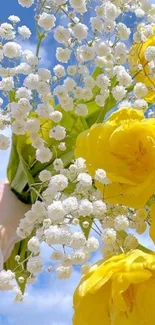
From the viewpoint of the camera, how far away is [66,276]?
1.62 ft

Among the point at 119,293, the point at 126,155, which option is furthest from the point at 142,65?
the point at 119,293

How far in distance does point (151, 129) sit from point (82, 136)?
0.19ft

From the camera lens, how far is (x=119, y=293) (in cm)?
37

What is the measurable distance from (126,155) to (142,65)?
0.17 meters

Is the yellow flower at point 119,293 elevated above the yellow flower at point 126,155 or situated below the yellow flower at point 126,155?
below

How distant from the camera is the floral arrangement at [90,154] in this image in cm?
39

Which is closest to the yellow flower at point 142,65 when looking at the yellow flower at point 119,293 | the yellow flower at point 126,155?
the yellow flower at point 126,155

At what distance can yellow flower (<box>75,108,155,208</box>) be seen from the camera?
17.3 inches

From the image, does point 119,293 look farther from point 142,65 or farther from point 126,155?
point 142,65

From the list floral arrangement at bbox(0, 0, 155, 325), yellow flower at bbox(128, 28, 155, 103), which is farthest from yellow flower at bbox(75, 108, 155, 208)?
yellow flower at bbox(128, 28, 155, 103)

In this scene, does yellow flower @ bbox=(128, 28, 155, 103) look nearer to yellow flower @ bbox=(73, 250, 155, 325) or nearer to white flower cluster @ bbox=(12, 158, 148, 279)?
white flower cluster @ bbox=(12, 158, 148, 279)

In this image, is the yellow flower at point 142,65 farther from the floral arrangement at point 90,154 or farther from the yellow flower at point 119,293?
the yellow flower at point 119,293

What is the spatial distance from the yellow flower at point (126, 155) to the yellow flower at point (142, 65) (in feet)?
0.42

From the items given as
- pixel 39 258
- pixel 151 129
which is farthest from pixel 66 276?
pixel 151 129
